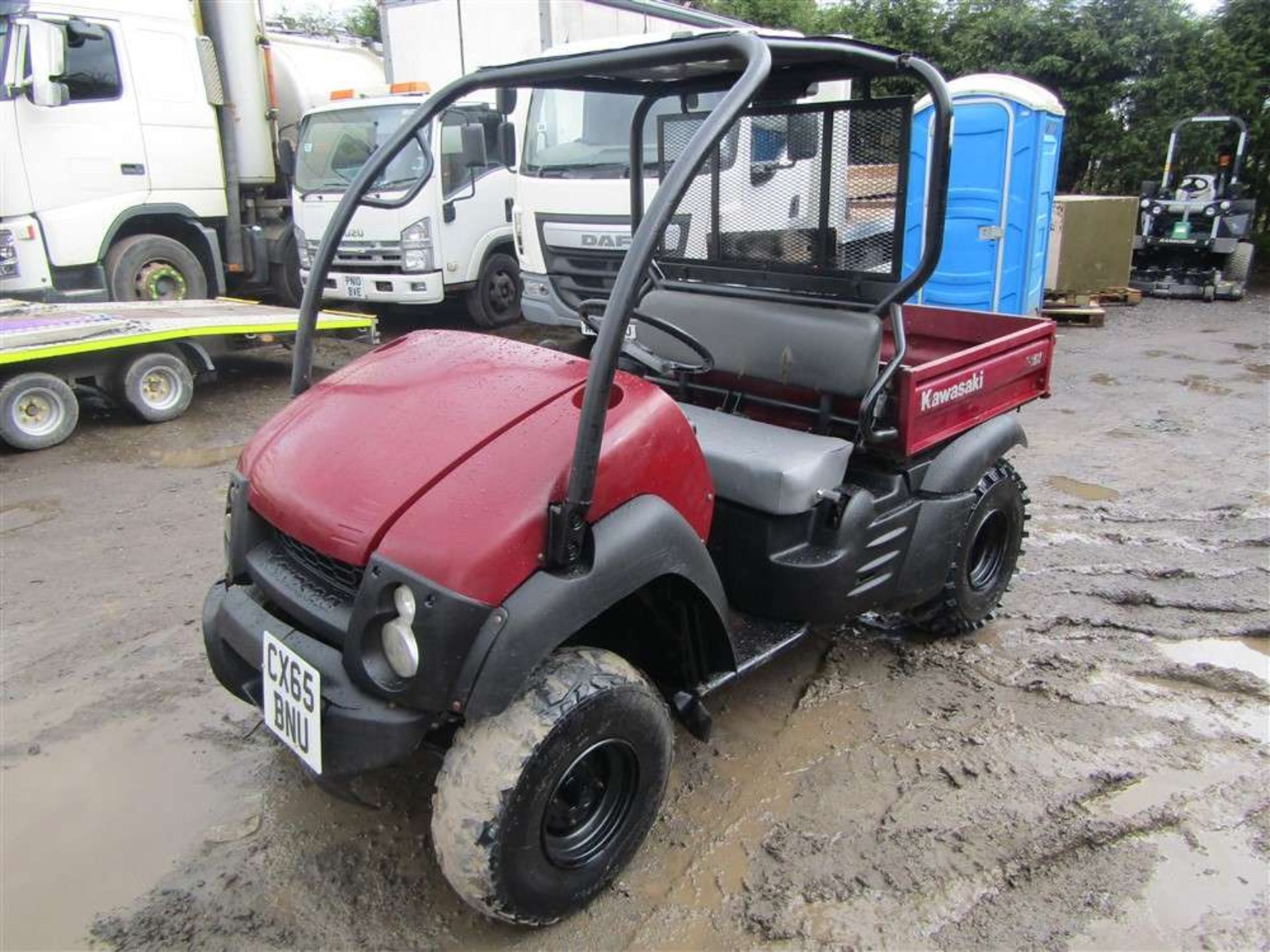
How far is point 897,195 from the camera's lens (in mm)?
3082

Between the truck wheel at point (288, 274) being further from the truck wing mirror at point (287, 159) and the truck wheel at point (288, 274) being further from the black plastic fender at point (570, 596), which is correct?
the black plastic fender at point (570, 596)

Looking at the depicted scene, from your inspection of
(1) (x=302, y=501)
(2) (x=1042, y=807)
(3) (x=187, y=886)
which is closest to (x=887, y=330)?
(2) (x=1042, y=807)

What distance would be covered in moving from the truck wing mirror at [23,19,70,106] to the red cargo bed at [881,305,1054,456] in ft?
23.5

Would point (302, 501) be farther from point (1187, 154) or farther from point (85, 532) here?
point (1187, 154)

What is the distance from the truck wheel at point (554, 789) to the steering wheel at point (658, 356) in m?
1.13

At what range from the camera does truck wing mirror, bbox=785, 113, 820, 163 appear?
3.17m

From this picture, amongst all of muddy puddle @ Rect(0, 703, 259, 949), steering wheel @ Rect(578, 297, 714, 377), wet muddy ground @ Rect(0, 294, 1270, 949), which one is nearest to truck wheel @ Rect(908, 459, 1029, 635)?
wet muddy ground @ Rect(0, 294, 1270, 949)

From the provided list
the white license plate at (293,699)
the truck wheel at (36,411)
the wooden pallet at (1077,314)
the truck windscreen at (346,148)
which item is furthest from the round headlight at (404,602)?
the wooden pallet at (1077,314)

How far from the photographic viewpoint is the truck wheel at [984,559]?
343cm

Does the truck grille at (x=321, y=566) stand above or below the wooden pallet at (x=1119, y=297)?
above

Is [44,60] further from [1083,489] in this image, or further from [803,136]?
[1083,489]

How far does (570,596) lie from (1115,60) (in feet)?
52.2

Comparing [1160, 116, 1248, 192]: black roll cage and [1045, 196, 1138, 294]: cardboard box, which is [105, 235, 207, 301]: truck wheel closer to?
[1045, 196, 1138, 294]: cardboard box

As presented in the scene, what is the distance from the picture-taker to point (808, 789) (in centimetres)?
277
